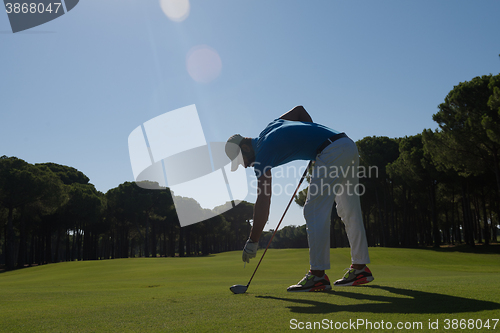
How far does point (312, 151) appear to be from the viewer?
4047 millimetres

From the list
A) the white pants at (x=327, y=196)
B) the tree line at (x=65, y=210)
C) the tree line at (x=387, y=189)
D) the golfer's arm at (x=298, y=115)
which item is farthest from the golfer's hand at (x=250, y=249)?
the tree line at (x=65, y=210)

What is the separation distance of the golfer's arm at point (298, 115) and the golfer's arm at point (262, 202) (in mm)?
1026

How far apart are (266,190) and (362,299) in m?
1.62

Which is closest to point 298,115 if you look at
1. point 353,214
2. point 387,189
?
point 353,214

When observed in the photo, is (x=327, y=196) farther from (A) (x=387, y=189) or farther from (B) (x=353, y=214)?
(A) (x=387, y=189)

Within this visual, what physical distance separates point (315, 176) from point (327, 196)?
28cm

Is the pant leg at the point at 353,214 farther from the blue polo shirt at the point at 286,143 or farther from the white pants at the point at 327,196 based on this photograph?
the blue polo shirt at the point at 286,143

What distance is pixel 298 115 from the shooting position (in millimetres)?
4609

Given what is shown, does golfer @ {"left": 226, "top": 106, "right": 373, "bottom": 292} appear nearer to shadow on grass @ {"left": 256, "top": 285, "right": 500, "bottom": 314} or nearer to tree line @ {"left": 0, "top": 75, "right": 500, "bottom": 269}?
shadow on grass @ {"left": 256, "top": 285, "right": 500, "bottom": 314}

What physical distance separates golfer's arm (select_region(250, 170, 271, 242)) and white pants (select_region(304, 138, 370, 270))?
48 cm

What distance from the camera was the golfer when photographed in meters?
3.76

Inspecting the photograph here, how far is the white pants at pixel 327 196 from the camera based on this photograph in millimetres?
3746

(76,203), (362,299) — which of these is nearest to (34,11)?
(362,299)

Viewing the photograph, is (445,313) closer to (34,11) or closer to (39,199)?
(34,11)
